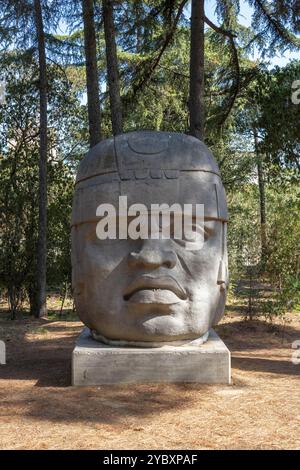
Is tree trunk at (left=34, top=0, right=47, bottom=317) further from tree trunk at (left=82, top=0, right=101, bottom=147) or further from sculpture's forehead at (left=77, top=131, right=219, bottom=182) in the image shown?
sculpture's forehead at (left=77, top=131, right=219, bottom=182)

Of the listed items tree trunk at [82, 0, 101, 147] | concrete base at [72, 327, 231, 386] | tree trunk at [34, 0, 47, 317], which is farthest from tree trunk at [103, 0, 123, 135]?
concrete base at [72, 327, 231, 386]

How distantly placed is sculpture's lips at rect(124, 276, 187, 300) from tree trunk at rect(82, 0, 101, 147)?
17.4ft

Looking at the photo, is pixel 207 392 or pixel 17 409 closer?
pixel 17 409

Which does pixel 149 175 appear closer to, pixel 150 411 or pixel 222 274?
pixel 222 274

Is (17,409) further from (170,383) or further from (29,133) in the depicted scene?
(29,133)

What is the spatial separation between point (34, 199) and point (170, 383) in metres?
7.71

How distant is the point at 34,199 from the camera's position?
12031mm

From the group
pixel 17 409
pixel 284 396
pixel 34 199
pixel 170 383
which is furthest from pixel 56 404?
pixel 34 199

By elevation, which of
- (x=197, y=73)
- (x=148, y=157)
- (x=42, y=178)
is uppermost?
(x=197, y=73)

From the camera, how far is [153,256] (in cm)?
518

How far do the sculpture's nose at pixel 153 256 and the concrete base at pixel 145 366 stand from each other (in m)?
0.82

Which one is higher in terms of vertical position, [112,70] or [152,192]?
[112,70]

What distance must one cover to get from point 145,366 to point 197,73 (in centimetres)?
572

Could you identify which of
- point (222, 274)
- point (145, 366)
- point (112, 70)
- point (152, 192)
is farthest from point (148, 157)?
point (112, 70)
